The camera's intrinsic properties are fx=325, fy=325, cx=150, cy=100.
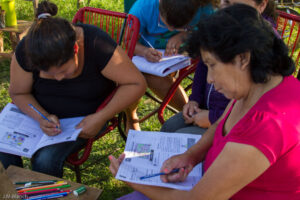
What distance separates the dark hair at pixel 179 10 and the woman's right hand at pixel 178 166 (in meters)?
1.14

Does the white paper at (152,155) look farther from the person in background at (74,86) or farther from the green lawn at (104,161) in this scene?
the green lawn at (104,161)

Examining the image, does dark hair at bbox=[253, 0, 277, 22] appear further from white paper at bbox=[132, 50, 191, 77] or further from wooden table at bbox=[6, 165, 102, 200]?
wooden table at bbox=[6, 165, 102, 200]

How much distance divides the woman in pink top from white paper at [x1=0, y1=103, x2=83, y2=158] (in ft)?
3.07

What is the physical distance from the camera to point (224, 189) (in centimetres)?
106

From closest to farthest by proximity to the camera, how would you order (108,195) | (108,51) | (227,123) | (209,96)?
(227,123) → (108,51) → (209,96) → (108,195)

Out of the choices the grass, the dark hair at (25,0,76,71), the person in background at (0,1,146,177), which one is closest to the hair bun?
the person in background at (0,1,146,177)

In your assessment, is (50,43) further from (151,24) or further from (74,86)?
(151,24)

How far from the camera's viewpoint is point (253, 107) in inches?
42.8

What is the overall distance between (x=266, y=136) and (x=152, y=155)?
674 millimetres

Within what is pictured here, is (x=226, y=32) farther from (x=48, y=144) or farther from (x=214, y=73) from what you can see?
(x=48, y=144)

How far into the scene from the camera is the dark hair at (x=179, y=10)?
2215mm

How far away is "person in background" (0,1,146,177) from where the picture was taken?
6.01 ft

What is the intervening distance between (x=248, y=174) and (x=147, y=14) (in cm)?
187

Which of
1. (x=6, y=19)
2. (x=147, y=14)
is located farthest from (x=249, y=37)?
(x=6, y=19)
